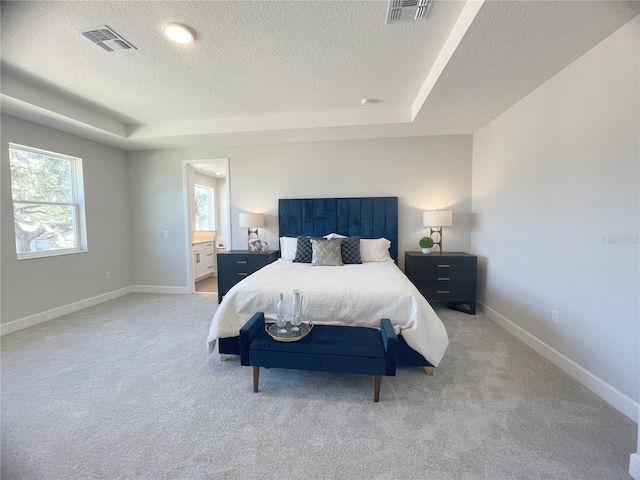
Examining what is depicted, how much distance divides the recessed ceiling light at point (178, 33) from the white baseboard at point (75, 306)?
12.0 ft

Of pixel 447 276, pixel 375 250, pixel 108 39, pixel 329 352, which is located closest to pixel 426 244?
pixel 447 276

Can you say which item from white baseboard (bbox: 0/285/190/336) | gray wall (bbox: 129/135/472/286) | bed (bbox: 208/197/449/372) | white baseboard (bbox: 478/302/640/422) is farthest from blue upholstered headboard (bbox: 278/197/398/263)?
white baseboard (bbox: 0/285/190/336)

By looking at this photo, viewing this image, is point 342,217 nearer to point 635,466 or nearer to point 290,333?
point 290,333

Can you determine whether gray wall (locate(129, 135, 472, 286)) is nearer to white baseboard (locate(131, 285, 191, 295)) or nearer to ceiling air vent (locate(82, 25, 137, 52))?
white baseboard (locate(131, 285, 191, 295))

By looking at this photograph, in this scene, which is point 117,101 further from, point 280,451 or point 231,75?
point 280,451

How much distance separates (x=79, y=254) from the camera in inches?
148

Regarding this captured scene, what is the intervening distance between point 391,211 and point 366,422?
289 centimetres

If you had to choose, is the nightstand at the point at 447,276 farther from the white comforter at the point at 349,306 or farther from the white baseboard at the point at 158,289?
the white baseboard at the point at 158,289

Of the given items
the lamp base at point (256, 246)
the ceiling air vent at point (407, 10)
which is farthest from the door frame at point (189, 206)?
the ceiling air vent at point (407, 10)

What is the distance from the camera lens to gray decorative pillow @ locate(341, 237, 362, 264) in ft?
11.1

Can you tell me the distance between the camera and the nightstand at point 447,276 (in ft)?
11.0

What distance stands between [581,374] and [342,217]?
2.95m

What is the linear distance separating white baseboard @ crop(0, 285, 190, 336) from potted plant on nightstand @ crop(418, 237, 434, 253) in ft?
13.1

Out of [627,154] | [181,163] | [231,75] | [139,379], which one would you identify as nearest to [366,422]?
[139,379]
